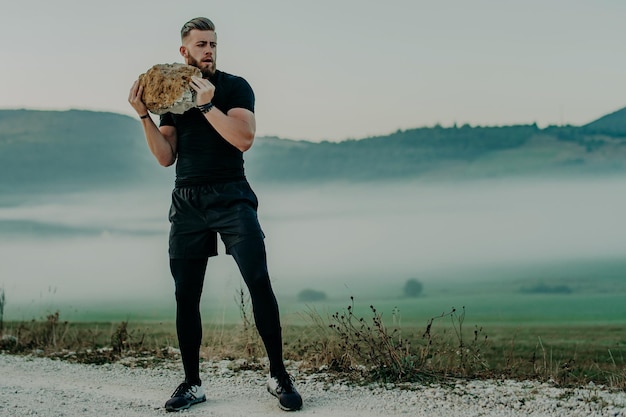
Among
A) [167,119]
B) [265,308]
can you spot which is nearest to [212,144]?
[167,119]

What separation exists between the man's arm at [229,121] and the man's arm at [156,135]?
473 millimetres

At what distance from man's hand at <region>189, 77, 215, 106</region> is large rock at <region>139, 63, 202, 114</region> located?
10 cm

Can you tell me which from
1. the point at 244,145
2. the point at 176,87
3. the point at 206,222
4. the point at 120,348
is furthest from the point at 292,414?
the point at 120,348

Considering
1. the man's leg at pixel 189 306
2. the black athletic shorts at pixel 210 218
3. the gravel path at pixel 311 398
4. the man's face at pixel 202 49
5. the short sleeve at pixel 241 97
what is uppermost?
the man's face at pixel 202 49

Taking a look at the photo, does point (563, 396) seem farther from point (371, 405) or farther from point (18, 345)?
point (18, 345)

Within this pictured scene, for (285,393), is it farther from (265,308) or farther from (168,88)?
(168,88)

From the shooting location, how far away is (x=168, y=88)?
5.73m

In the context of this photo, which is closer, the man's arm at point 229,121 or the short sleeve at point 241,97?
the man's arm at point 229,121

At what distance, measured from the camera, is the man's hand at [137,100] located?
19.3ft

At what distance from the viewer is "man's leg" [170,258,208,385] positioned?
6023 millimetres

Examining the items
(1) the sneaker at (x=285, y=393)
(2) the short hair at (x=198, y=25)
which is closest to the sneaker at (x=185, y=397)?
(1) the sneaker at (x=285, y=393)

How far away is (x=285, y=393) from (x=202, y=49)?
2557 mm

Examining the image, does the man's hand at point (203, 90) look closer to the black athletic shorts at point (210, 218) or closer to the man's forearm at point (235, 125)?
the man's forearm at point (235, 125)

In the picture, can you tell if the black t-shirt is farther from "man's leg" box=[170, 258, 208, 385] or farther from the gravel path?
the gravel path
